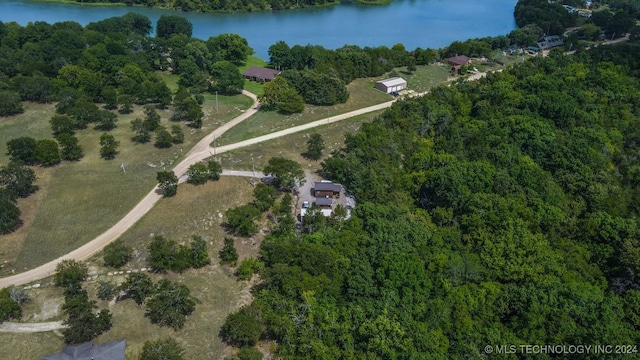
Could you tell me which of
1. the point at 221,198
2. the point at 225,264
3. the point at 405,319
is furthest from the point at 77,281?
the point at 405,319

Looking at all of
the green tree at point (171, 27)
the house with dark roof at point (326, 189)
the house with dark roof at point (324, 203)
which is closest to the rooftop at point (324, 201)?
the house with dark roof at point (324, 203)

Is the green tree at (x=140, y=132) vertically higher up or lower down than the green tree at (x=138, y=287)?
higher up

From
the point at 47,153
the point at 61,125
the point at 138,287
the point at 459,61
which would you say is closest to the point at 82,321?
the point at 138,287

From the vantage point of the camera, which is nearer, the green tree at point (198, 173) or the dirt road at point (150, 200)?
the dirt road at point (150, 200)

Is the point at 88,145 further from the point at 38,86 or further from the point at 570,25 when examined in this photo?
the point at 570,25

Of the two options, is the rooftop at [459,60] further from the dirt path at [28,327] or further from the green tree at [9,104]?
the dirt path at [28,327]

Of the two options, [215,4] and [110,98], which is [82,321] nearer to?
[110,98]

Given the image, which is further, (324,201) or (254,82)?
(254,82)
